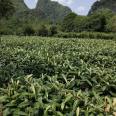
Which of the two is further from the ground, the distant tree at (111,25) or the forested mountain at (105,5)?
the forested mountain at (105,5)

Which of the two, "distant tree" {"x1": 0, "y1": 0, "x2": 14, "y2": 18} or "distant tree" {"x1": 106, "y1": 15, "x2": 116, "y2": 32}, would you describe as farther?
"distant tree" {"x1": 106, "y1": 15, "x2": 116, "y2": 32}

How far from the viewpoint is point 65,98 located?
4.70 meters

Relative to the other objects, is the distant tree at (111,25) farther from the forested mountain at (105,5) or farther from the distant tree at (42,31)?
the forested mountain at (105,5)

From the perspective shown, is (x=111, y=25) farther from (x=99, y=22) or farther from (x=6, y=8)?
(x=6, y=8)

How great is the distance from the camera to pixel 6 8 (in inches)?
1705

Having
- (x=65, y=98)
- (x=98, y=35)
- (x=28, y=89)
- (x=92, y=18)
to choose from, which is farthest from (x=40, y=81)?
(x=92, y=18)

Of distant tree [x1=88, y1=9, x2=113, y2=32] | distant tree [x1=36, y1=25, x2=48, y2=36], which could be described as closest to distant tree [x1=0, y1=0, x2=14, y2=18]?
distant tree [x1=36, y1=25, x2=48, y2=36]

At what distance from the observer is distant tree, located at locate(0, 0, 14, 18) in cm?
4277

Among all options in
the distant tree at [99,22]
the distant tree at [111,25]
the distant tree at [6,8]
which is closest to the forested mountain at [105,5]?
the distant tree at [99,22]

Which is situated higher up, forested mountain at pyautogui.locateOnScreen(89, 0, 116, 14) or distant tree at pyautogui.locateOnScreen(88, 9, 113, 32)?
forested mountain at pyautogui.locateOnScreen(89, 0, 116, 14)

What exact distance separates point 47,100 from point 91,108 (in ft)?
1.94

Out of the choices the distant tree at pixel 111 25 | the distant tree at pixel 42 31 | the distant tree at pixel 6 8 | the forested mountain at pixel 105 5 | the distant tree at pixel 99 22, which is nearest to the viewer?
the distant tree at pixel 6 8

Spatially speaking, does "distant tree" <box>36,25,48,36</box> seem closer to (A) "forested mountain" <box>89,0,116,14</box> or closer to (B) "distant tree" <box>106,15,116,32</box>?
(B) "distant tree" <box>106,15,116,32</box>

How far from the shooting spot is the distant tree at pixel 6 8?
42.8 meters
